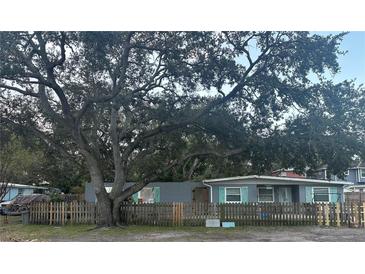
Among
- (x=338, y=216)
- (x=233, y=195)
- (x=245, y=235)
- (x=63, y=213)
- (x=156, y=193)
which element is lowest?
(x=245, y=235)

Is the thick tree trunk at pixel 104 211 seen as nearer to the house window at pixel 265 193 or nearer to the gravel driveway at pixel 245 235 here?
the gravel driveway at pixel 245 235

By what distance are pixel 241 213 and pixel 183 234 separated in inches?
118

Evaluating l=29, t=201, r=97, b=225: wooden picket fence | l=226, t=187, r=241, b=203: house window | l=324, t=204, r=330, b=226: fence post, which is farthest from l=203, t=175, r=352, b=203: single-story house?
l=29, t=201, r=97, b=225: wooden picket fence

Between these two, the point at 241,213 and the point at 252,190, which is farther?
the point at 252,190

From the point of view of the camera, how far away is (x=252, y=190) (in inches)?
644

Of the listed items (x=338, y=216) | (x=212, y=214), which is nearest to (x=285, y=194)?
(x=338, y=216)

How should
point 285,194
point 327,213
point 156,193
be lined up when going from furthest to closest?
point 156,193 → point 285,194 → point 327,213

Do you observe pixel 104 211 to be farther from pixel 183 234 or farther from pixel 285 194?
pixel 285 194

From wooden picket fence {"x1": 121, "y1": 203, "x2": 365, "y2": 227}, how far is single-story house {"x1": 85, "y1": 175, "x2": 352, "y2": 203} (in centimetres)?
124

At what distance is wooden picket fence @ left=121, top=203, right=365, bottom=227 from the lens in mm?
12594

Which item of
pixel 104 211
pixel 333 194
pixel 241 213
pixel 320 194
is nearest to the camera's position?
pixel 104 211

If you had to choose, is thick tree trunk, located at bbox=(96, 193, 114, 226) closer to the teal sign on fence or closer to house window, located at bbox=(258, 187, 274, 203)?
the teal sign on fence
